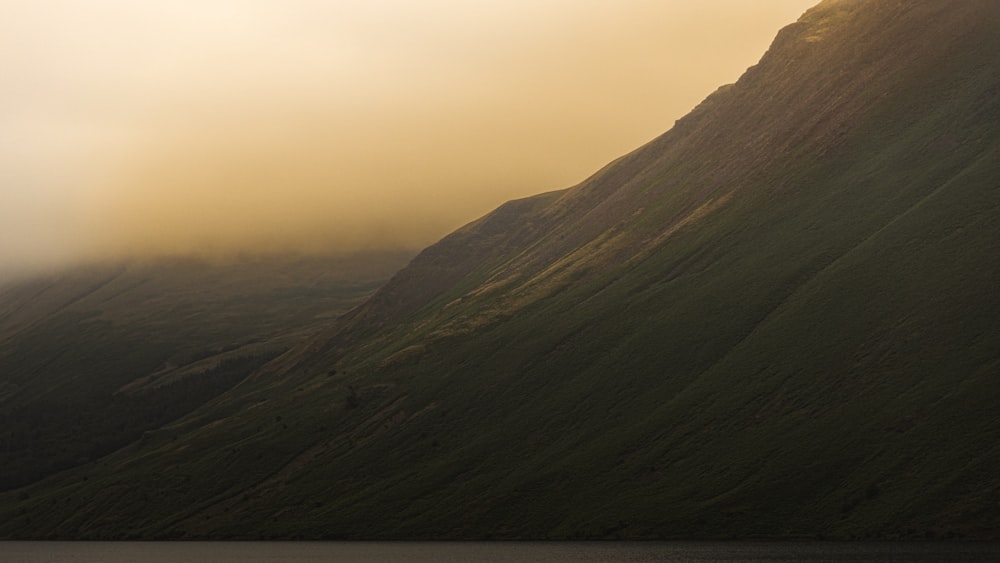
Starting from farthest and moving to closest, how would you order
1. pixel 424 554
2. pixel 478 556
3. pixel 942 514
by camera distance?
pixel 424 554, pixel 478 556, pixel 942 514

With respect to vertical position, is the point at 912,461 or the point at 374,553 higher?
the point at 374,553

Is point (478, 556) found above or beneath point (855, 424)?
above

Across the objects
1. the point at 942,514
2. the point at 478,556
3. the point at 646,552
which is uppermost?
the point at 478,556

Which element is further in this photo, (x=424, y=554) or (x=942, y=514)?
(x=424, y=554)

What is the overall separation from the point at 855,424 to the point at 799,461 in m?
12.2

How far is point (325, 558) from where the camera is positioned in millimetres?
188625

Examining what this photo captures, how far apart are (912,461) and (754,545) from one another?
29761 mm

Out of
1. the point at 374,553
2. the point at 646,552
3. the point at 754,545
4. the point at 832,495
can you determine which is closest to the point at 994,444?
the point at 832,495

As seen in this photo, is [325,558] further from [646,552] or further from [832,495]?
[832,495]

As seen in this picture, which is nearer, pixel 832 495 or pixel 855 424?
pixel 832 495

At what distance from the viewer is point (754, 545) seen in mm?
170000

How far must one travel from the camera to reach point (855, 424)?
19962 centimetres

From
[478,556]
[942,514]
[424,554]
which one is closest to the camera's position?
[942,514]

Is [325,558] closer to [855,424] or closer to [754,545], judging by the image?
[754,545]
